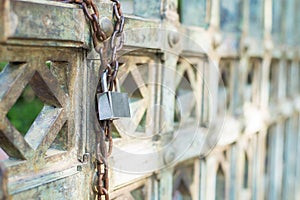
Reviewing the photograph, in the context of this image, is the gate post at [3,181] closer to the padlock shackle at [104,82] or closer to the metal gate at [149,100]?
the metal gate at [149,100]

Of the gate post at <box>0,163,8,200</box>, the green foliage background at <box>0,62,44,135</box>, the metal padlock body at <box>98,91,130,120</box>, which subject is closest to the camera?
the gate post at <box>0,163,8,200</box>

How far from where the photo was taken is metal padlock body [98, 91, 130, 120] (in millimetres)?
758

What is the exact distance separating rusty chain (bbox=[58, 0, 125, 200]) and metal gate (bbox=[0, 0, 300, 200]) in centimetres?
1

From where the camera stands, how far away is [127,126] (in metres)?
0.95

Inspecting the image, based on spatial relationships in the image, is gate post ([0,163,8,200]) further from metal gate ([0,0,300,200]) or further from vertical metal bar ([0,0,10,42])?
vertical metal bar ([0,0,10,42])

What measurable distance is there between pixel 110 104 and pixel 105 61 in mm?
89

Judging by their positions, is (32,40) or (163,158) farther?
(163,158)

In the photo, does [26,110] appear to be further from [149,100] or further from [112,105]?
[112,105]

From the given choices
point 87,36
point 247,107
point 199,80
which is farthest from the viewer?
point 247,107

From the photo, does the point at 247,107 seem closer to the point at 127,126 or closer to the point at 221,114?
the point at 221,114

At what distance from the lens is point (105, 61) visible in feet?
2.62

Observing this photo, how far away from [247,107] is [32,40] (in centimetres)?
126

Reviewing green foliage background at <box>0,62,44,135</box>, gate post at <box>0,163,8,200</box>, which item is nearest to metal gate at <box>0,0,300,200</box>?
gate post at <box>0,163,8,200</box>

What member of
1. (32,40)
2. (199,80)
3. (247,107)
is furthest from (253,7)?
(32,40)
